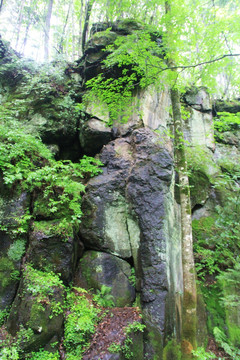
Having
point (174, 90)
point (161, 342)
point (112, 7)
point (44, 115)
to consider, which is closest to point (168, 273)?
point (161, 342)

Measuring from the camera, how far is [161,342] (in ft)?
16.1

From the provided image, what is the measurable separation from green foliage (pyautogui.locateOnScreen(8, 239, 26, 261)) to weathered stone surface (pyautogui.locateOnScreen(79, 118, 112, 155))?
497 centimetres

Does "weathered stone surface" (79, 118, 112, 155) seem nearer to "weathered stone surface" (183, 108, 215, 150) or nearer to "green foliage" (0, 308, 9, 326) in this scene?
"weathered stone surface" (183, 108, 215, 150)

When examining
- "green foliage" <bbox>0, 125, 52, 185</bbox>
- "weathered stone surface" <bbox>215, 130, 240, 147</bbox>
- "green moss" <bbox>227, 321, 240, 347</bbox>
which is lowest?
"green moss" <bbox>227, 321, 240, 347</bbox>

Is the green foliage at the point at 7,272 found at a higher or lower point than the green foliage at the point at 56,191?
lower

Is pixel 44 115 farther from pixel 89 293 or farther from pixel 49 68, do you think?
pixel 89 293

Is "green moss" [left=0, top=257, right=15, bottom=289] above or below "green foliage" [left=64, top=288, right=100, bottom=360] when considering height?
above

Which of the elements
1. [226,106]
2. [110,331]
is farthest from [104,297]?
[226,106]

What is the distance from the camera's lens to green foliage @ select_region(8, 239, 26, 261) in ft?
16.8

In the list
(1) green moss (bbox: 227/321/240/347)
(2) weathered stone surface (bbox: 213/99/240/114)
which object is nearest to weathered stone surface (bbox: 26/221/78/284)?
(1) green moss (bbox: 227/321/240/347)

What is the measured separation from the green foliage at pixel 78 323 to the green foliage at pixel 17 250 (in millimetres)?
1593

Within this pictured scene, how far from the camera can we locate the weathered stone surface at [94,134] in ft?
28.2

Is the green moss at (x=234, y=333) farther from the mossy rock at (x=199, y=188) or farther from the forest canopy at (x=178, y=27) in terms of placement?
the forest canopy at (x=178, y=27)

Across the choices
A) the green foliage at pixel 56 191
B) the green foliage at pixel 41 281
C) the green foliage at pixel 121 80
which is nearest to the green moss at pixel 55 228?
the green foliage at pixel 56 191
